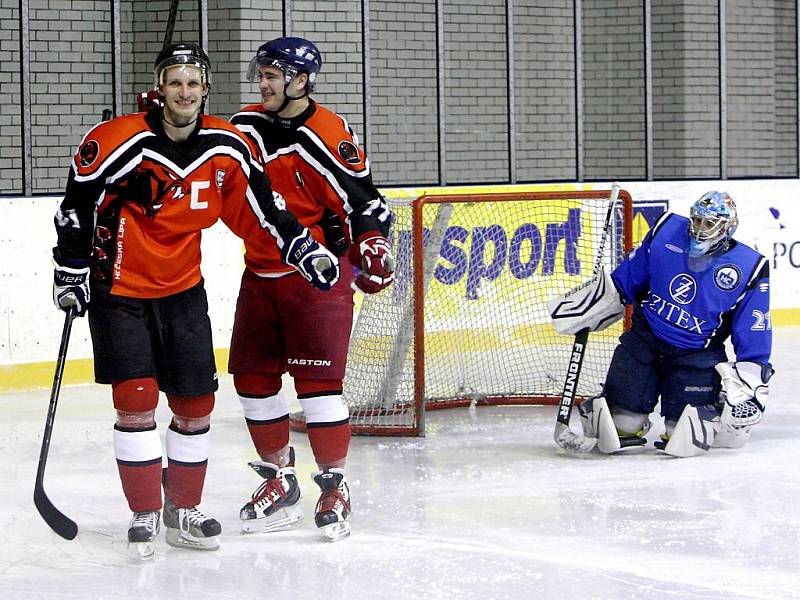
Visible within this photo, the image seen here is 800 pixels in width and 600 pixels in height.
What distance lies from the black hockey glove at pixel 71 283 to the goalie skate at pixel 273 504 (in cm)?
85

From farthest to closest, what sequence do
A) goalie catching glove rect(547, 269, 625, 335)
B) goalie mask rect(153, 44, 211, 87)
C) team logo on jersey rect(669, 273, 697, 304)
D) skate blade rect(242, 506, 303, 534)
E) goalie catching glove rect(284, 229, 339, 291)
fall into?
goalie catching glove rect(547, 269, 625, 335) → team logo on jersey rect(669, 273, 697, 304) → skate blade rect(242, 506, 303, 534) → goalie catching glove rect(284, 229, 339, 291) → goalie mask rect(153, 44, 211, 87)

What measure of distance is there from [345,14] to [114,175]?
20.2 feet

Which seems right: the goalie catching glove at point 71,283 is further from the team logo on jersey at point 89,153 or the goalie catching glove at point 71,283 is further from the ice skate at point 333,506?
the ice skate at point 333,506

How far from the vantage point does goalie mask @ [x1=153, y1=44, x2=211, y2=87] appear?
370 cm

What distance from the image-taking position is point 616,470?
504 centimetres

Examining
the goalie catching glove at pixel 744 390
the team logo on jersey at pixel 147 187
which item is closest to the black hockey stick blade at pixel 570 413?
the goalie catching glove at pixel 744 390

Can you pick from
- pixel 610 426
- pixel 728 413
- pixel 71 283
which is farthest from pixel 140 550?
pixel 728 413

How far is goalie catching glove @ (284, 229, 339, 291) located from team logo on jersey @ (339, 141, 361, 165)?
27 cm

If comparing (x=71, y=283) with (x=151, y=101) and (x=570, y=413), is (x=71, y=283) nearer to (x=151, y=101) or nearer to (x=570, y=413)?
(x=151, y=101)

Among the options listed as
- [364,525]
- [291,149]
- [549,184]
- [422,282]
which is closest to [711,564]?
[364,525]

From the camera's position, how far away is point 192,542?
390cm

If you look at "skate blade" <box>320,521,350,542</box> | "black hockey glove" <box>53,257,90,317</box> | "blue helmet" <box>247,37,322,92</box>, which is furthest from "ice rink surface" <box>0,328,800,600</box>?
"blue helmet" <box>247,37,322,92</box>

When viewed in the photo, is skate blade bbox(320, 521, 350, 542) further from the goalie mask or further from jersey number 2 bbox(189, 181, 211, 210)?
the goalie mask

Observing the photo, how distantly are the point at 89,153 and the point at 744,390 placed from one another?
2614 millimetres
